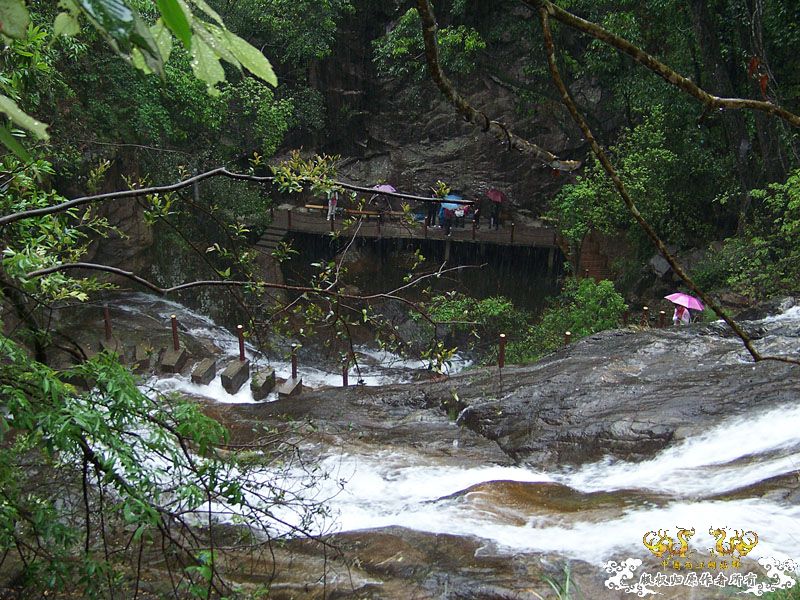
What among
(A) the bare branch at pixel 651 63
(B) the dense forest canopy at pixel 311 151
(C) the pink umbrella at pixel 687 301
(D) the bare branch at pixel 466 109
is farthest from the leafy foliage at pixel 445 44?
(A) the bare branch at pixel 651 63

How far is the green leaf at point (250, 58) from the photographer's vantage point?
103 centimetres

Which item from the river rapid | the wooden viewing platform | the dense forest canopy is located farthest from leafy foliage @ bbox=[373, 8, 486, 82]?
the river rapid

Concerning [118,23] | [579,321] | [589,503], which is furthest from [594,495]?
[579,321]

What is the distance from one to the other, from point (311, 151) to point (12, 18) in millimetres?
16702

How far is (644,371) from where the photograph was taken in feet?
23.7

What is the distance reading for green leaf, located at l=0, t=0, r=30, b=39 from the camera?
3.29ft

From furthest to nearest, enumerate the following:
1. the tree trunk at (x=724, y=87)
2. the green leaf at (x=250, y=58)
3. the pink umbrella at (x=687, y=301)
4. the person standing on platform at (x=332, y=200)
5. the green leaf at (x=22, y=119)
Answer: the tree trunk at (x=724, y=87) < the pink umbrella at (x=687, y=301) < the person standing on platform at (x=332, y=200) < the green leaf at (x=250, y=58) < the green leaf at (x=22, y=119)

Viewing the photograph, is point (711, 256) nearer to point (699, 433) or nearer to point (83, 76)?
point (699, 433)

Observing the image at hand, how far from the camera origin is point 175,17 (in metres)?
0.86

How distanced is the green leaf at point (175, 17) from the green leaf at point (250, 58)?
149mm

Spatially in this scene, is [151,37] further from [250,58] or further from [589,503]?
[589,503]

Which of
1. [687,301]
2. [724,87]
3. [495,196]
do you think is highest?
[724,87]

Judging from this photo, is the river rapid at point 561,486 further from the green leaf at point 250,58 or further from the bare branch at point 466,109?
the green leaf at point 250,58

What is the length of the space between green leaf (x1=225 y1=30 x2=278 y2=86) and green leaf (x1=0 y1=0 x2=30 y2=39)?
295 mm
